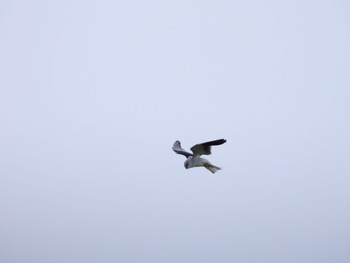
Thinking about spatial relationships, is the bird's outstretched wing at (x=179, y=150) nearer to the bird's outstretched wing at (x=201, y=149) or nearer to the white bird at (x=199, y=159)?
the white bird at (x=199, y=159)

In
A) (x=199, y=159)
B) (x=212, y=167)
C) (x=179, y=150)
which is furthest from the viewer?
(x=179, y=150)

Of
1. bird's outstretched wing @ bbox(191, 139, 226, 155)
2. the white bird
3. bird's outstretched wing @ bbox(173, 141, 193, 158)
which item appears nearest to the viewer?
bird's outstretched wing @ bbox(191, 139, 226, 155)

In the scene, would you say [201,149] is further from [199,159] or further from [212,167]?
[212,167]

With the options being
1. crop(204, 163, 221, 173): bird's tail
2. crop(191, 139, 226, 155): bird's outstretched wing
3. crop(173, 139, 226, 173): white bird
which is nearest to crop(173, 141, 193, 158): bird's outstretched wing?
crop(173, 139, 226, 173): white bird

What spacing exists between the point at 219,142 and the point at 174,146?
5.69 m

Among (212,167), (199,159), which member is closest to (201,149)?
(199,159)

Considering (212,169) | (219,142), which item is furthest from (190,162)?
(219,142)

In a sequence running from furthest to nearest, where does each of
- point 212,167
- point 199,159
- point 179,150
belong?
point 179,150
point 199,159
point 212,167

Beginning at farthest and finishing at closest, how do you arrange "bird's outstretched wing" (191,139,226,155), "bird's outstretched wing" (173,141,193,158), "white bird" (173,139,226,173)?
1. "bird's outstretched wing" (173,141,193,158)
2. "white bird" (173,139,226,173)
3. "bird's outstretched wing" (191,139,226,155)

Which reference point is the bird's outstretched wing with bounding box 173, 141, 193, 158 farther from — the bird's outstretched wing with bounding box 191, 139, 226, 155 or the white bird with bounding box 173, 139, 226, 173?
the bird's outstretched wing with bounding box 191, 139, 226, 155

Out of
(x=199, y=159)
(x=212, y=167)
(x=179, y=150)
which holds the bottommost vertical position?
(x=212, y=167)

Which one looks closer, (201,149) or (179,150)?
(201,149)

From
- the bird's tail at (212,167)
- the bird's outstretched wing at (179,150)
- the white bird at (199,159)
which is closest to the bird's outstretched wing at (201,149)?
the white bird at (199,159)

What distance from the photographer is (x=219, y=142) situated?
86.9ft
